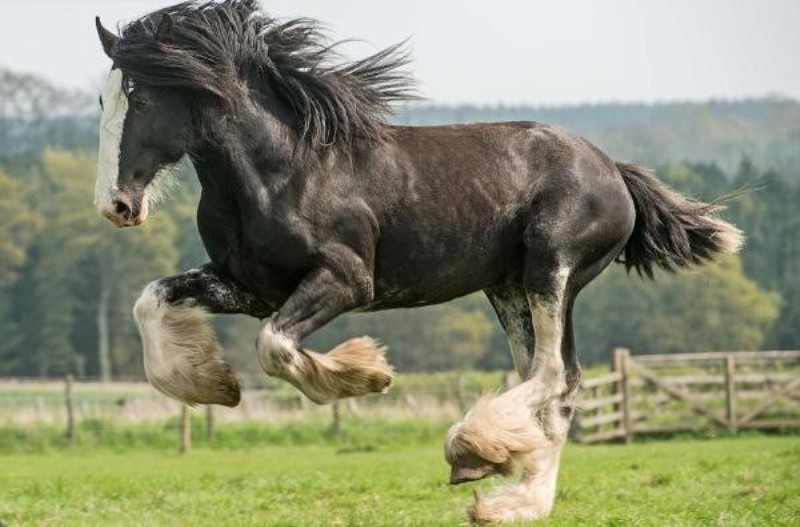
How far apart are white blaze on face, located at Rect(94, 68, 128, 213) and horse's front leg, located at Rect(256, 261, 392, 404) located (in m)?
1.17

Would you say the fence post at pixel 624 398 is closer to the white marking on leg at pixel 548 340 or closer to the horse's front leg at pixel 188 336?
the white marking on leg at pixel 548 340

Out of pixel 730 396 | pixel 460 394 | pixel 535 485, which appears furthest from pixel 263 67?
pixel 460 394

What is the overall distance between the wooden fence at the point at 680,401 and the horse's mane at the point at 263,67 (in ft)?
63.1

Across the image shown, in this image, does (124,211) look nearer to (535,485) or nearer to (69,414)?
(535,485)

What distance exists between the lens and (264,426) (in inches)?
1270

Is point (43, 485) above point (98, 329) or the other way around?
the other way around

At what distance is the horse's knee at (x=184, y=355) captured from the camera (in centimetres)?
838

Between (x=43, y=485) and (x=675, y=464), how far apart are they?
6173 millimetres

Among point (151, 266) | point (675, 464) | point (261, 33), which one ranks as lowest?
point (675, 464)

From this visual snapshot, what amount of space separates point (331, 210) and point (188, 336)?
112 cm

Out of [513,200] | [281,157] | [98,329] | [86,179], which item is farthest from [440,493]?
[86,179]

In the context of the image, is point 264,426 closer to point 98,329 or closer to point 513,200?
point 513,200

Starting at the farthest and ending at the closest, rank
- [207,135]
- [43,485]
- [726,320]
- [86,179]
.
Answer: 1. [86,179]
2. [726,320]
3. [43,485]
4. [207,135]

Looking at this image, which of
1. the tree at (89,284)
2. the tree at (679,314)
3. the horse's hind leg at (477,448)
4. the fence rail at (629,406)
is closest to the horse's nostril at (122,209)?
the horse's hind leg at (477,448)
